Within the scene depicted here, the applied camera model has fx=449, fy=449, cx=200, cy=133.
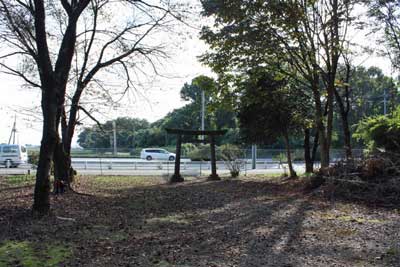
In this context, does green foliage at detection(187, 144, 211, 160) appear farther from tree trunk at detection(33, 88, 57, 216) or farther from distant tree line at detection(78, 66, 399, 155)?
tree trunk at detection(33, 88, 57, 216)

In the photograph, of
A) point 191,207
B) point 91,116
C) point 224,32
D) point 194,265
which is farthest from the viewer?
point 91,116

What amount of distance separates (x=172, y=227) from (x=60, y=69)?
450 centimetres

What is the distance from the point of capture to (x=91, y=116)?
17.7m

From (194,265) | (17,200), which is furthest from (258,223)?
(17,200)

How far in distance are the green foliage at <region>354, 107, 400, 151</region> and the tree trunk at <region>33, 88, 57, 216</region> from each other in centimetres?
970

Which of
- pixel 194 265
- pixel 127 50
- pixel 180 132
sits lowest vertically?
pixel 194 265

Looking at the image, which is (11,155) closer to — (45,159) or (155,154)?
(155,154)

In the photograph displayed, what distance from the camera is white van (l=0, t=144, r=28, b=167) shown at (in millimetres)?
31047

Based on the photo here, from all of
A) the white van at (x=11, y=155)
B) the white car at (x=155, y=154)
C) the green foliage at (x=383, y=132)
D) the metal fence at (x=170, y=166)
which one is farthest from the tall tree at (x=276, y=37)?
the white car at (x=155, y=154)

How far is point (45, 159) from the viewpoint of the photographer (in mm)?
9430

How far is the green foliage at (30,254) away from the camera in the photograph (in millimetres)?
5828

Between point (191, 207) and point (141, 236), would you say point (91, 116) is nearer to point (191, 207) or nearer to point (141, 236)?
point (191, 207)

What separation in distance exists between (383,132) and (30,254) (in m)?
11.9

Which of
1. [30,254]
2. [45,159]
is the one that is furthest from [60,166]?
[30,254]
